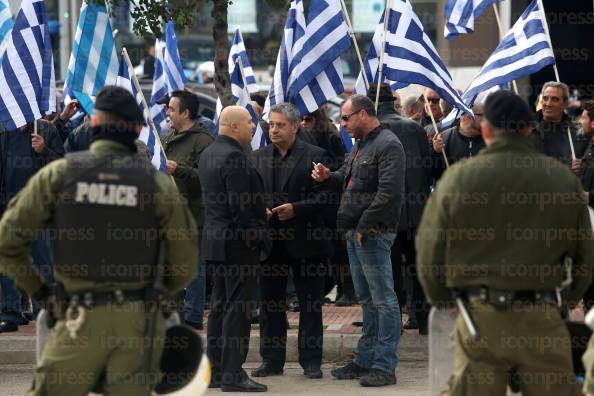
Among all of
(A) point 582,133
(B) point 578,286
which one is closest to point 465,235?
(B) point 578,286

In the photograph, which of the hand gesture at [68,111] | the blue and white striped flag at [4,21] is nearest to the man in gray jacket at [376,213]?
the hand gesture at [68,111]

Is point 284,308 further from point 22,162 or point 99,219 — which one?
point 99,219

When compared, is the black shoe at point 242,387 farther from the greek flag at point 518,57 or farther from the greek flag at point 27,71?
the greek flag at point 518,57

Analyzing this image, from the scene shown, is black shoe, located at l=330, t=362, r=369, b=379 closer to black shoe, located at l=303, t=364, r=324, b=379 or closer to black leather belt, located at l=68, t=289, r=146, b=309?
black shoe, located at l=303, t=364, r=324, b=379

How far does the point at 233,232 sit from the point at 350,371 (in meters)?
1.48

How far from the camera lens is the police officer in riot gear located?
5758 mm

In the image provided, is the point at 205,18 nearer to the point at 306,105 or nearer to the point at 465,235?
the point at 306,105

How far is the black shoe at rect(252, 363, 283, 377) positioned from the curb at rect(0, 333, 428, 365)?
57cm

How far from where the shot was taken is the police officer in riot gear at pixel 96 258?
5.76 m

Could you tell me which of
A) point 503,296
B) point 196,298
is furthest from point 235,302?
point 503,296

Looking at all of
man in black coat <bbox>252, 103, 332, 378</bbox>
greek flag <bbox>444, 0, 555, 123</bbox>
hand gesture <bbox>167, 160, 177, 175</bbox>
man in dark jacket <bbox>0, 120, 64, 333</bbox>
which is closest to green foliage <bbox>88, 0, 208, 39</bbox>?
man in dark jacket <bbox>0, 120, 64, 333</bbox>

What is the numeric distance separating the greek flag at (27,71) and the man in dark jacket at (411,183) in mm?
2824

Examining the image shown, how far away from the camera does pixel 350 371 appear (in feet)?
31.6

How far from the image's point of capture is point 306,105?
11.4 metres
